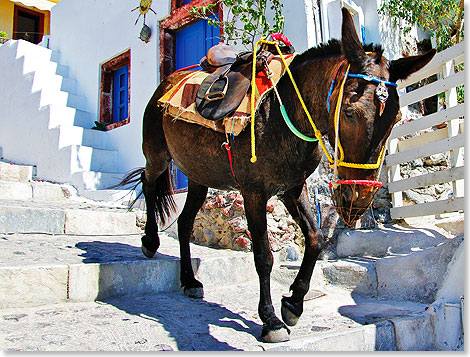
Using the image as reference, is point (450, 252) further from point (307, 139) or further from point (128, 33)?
point (128, 33)

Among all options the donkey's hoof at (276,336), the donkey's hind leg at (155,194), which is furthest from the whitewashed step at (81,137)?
the donkey's hoof at (276,336)

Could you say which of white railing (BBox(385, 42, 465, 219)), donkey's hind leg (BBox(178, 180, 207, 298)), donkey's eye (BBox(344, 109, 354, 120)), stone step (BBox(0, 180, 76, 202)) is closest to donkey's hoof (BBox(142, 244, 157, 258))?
donkey's hind leg (BBox(178, 180, 207, 298))

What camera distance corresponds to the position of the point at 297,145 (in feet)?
7.70

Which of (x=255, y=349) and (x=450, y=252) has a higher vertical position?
(x=450, y=252)

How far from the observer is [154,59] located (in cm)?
711

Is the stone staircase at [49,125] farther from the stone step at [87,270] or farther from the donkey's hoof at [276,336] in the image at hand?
the donkey's hoof at [276,336]

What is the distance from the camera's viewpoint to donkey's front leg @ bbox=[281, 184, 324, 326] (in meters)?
2.50

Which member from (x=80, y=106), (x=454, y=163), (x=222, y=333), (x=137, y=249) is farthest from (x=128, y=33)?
(x=222, y=333)

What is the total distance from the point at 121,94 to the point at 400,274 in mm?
6698

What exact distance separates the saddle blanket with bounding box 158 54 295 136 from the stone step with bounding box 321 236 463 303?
7.03ft

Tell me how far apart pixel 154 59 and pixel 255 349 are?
6087mm

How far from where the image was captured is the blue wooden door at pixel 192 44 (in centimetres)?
653

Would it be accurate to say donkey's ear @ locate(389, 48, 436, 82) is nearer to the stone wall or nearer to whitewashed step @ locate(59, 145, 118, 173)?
the stone wall

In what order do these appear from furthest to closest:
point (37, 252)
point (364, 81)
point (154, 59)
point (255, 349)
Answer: point (154, 59) < point (37, 252) < point (255, 349) < point (364, 81)
